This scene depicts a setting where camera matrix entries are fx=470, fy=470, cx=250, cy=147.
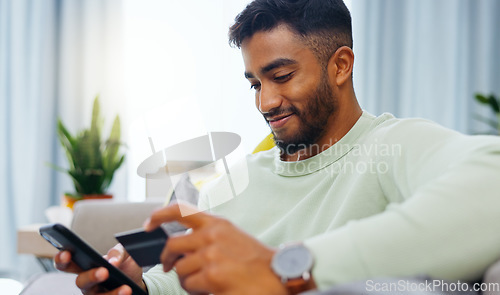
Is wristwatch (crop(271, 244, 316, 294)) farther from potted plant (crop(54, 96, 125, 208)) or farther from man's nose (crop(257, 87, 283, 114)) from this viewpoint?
potted plant (crop(54, 96, 125, 208))

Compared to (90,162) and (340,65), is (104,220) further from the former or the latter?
(90,162)

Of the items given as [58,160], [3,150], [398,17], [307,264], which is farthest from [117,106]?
[307,264]

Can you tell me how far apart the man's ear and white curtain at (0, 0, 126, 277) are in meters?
2.66

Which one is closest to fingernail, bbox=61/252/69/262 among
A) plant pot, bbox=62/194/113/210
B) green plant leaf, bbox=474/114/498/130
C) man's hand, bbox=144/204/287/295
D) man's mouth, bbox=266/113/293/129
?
man's hand, bbox=144/204/287/295

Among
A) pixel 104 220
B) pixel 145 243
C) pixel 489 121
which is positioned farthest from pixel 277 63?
pixel 489 121

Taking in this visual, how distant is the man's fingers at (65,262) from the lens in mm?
741

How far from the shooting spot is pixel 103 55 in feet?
11.3

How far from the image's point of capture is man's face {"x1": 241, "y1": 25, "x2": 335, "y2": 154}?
965 mm

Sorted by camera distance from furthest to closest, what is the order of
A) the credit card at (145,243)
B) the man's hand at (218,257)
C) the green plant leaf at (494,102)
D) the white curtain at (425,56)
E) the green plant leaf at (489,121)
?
the white curtain at (425,56), the green plant leaf at (489,121), the green plant leaf at (494,102), the credit card at (145,243), the man's hand at (218,257)

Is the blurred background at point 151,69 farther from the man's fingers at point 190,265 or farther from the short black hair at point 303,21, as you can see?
the man's fingers at point 190,265

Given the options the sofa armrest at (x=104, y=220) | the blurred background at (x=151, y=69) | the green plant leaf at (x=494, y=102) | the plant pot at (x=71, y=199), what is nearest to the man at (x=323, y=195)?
the sofa armrest at (x=104, y=220)

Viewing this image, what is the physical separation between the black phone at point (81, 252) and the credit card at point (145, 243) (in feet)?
0.24

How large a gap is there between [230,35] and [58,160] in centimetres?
277

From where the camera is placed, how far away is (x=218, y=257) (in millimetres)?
523
